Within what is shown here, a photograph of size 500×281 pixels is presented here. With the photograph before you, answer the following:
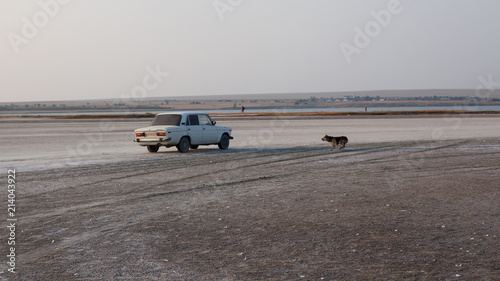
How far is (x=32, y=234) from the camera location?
8039 millimetres

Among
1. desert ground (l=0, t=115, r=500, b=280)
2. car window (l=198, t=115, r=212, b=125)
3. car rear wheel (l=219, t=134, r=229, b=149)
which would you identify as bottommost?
car rear wheel (l=219, t=134, r=229, b=149)

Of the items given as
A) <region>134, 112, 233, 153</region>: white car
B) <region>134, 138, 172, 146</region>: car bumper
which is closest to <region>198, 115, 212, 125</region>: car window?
<region>134, 112, 233, 153</region>: white car

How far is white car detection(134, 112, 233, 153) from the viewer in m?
21.7

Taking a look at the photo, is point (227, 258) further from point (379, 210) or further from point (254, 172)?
point (254, 172)

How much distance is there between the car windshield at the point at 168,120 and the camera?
22536mm

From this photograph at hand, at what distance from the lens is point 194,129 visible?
75.2 ft

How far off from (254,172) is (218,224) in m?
6.87

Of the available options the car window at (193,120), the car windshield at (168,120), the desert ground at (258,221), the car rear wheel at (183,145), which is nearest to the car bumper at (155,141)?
the car rear wheel at (183,145)

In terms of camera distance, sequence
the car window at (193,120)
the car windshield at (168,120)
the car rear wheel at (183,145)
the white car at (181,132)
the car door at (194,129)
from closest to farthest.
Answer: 1. the white car at (181,132)
2. the car rear wheel at (183,145)
3. the car windshield at (168,120)
4. the car door at (194,129)
5. the car window at (193,120)

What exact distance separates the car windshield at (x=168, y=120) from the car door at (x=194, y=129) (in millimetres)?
439

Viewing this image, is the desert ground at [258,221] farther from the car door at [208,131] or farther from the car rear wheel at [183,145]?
the car door at [208,131]

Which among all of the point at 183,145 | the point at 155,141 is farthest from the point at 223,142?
the point at 155,141

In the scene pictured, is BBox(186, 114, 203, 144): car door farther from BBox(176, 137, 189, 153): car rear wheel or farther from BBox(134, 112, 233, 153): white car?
Answer: BBox(176, 137, 189, 153): car rear wheel

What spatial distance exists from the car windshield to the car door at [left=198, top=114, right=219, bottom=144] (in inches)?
46.3
